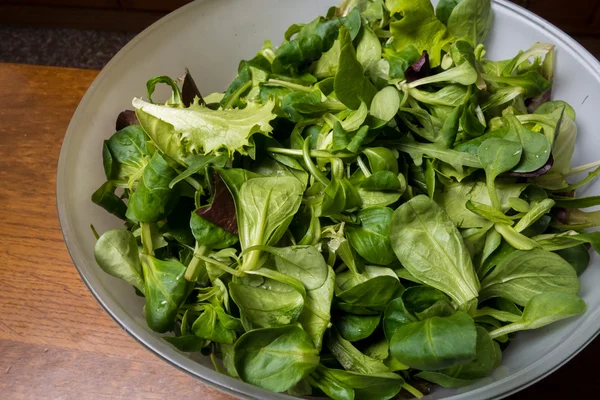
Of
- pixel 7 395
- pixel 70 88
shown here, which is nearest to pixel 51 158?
pixel 70 88

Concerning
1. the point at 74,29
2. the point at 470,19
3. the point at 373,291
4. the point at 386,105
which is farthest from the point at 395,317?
the point at 74,29

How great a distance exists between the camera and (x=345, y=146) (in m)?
0.30

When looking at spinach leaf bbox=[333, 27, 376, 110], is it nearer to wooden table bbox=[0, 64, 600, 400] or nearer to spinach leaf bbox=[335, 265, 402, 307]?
spinach leaf bbox=[335, 265, 402, 307]

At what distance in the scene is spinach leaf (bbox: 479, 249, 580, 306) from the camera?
29 centimetres

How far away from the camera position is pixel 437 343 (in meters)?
0.25

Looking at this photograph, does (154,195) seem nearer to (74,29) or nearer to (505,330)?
(505,330)

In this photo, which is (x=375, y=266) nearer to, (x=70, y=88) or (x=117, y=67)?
(x=117, y=67)

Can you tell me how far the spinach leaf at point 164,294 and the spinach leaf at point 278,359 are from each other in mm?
48

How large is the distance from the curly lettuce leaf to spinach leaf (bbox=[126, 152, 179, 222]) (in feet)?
0.03

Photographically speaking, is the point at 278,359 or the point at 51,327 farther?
the point at 51,327

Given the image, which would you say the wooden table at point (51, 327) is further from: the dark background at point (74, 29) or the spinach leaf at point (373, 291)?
the dark background at point (74, 29)

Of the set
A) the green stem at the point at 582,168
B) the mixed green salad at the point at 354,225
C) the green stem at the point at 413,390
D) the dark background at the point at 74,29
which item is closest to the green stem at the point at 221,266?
the mixed green salad at the point at 354,225

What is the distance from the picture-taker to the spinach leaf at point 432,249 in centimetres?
28

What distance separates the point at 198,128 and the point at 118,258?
87 mm
